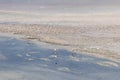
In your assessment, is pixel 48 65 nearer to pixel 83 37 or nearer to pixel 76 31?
pixel 83 37

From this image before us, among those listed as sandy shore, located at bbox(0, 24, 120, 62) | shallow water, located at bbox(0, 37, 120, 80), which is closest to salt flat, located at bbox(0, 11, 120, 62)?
sandy shore, located at bbox(0, 24, 120, 62)

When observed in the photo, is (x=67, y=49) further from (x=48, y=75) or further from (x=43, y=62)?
(x=48, y=75)

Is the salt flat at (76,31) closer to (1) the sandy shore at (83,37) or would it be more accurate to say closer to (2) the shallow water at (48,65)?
(1) the sandy shore at (83,37)

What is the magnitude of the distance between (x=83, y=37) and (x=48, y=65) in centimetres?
567

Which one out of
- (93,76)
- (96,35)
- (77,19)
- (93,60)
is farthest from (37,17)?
(93,76)

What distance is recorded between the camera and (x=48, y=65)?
7.57 meters

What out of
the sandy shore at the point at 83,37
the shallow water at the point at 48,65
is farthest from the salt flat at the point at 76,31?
the shallow water at the point at 48,65

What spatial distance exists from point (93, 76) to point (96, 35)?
23.2 feet

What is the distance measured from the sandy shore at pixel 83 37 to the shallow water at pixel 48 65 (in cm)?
84

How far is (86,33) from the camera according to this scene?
14.3 meters

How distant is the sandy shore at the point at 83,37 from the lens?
395 inches

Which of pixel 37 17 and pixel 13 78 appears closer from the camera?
pixel 13 78

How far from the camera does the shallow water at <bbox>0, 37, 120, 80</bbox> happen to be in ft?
21.7

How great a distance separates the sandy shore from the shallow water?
84cm
